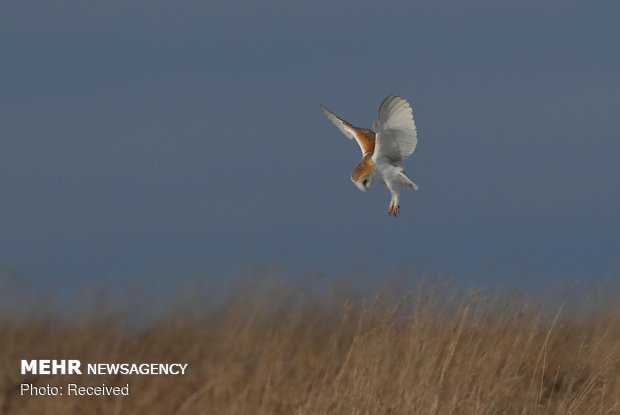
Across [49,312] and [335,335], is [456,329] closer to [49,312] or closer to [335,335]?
[335,335]

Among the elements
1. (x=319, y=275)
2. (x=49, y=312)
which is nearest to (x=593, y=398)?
(x=319, y=275)

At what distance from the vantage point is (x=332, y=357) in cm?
970

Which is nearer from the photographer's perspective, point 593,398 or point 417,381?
point 417,381

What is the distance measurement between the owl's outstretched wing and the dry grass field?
1.18 m

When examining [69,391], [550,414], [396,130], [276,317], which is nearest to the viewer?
[396,130]

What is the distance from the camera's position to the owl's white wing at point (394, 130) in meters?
8.43

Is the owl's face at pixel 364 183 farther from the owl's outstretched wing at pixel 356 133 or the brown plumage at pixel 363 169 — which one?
the owl's outstretched wing at pixel 356 133

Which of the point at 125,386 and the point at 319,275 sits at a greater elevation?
the point at 319,275

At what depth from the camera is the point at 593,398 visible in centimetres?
984

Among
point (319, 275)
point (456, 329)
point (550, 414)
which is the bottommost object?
Result: point (550, 414)

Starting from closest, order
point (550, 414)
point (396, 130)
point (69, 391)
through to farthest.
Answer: point (396, 130) → point (69, 391) → point (550, 414)

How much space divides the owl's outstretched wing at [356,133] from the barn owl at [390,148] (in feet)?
0.98

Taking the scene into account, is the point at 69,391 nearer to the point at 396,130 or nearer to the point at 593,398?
the point at 396,130

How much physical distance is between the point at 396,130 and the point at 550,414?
9.56 ft
